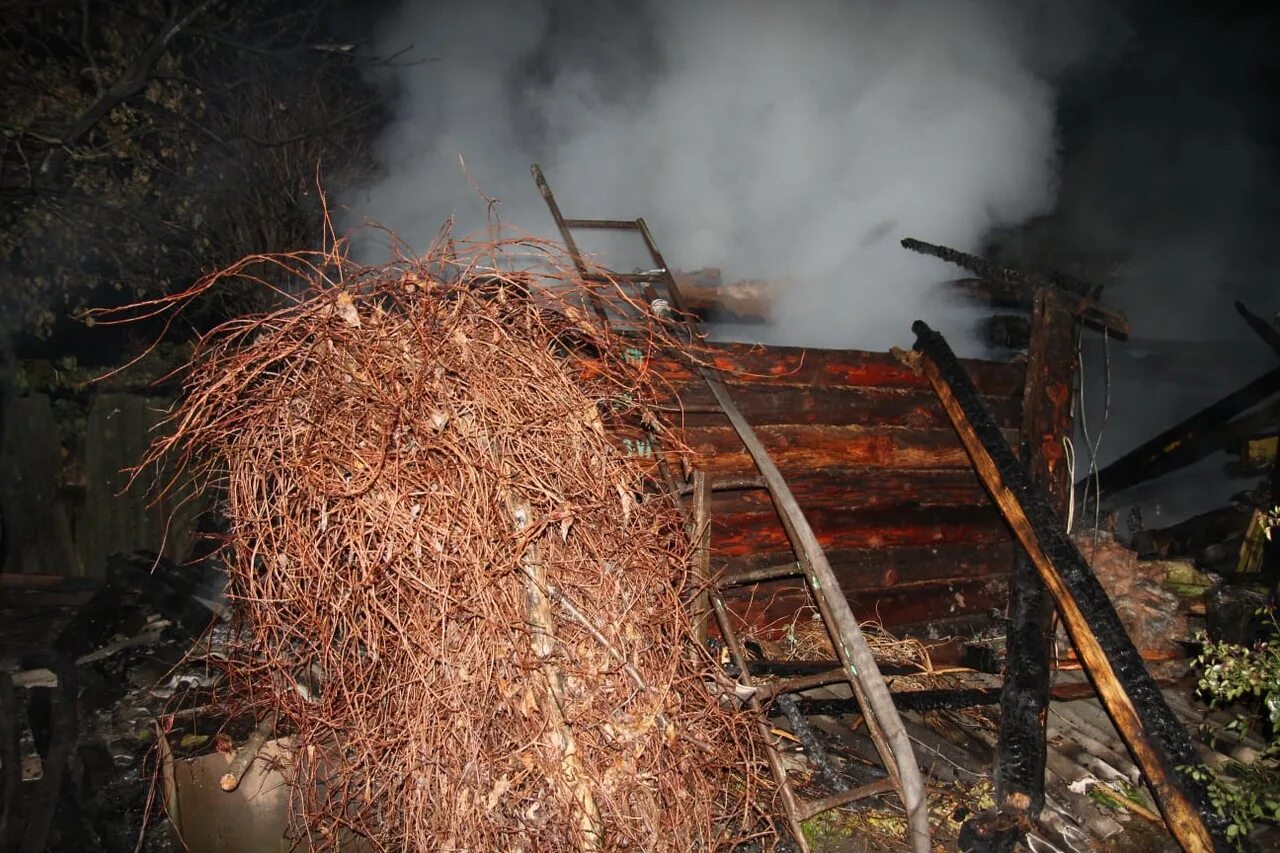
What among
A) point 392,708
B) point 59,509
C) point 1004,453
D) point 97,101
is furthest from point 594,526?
point 59,509

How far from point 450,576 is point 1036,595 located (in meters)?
3.53

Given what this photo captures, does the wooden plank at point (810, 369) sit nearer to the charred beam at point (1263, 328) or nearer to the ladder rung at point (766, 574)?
the ladder rung at point (766, 574)

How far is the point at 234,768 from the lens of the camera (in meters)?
3.51

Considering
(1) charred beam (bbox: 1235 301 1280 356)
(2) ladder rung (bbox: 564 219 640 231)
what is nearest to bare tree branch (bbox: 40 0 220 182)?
(2) ladder rung (bbox: 564 219 640 231)

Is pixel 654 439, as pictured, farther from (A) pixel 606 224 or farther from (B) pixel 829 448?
(A) pixel 606 224

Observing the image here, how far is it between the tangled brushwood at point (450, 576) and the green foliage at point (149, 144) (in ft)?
20.5

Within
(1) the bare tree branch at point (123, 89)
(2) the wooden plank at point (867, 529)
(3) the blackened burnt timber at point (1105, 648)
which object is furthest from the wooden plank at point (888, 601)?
(1) the bare tree branch at point (123, 89)

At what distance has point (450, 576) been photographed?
8.93ft

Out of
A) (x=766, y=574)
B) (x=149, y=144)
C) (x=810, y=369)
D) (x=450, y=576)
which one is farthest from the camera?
(x=149, y=144)

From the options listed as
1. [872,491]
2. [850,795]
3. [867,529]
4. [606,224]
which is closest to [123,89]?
[606,224]

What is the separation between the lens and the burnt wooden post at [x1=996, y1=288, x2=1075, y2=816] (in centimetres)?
400

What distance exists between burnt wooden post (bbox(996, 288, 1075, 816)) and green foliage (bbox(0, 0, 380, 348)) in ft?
25.6

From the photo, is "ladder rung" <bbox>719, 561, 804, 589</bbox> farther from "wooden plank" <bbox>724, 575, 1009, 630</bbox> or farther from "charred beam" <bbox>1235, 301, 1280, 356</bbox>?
"charred beam" <bbox>1235, 301, 1280, 356</bbox>

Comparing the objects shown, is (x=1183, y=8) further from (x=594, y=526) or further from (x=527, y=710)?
(x=527, y=710)
